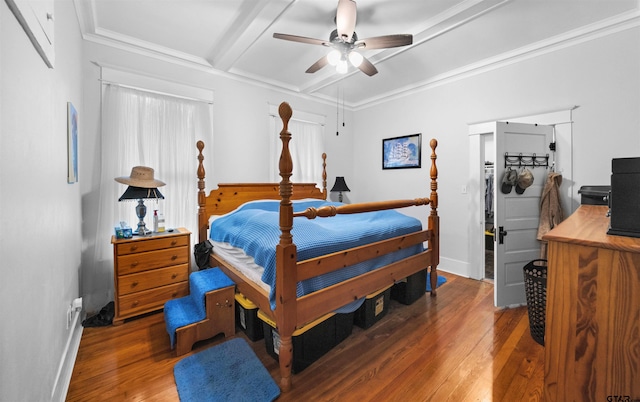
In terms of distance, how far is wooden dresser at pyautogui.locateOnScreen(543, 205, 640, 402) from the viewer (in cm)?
84

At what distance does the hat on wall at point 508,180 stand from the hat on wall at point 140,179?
3.37m

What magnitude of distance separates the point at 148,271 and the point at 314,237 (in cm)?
170

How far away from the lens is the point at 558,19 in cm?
240

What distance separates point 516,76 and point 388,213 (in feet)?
7.06

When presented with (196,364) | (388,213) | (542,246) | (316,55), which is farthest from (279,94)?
Result: (542,246)

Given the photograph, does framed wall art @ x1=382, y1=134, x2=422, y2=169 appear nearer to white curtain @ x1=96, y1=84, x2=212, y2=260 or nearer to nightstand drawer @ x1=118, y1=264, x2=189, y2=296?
white curtain @ x1=96, y1=84, x2=212, y2=260

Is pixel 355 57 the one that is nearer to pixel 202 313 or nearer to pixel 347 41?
pixel 347 41

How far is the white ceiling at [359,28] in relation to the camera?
2203 millimetres

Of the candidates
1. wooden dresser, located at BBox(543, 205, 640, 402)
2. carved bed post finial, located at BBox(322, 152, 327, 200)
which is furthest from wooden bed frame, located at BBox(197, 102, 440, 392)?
carved bed post finial, located at BBox(322, 152, 327, 200)

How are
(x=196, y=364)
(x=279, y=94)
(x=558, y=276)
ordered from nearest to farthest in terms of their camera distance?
(x=558, y=276) → (x=196, y=364) → (x=279, y=94)

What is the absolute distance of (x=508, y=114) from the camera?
307 centimetres

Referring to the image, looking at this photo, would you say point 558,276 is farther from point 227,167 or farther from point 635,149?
point 227,167

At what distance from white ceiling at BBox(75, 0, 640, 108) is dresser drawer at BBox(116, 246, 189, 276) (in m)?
2.13

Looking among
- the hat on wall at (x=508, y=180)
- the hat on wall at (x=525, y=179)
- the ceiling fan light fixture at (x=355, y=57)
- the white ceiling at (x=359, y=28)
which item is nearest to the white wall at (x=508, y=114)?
the white ceiling at (x=359, y=28)
